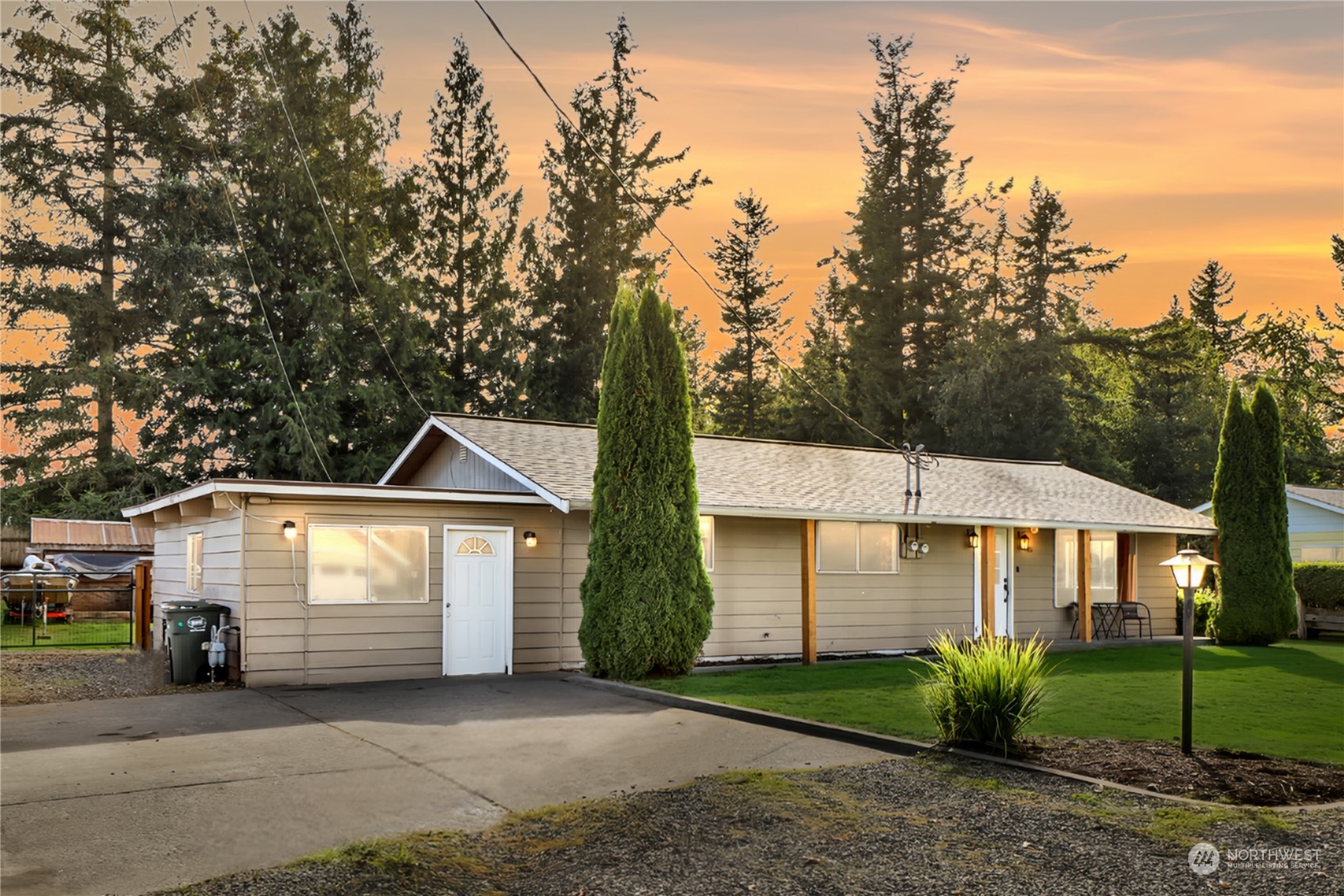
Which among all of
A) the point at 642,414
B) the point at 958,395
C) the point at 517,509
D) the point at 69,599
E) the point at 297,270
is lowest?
the point at 69,599

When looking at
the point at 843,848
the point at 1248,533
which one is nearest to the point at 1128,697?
the point at 843,848

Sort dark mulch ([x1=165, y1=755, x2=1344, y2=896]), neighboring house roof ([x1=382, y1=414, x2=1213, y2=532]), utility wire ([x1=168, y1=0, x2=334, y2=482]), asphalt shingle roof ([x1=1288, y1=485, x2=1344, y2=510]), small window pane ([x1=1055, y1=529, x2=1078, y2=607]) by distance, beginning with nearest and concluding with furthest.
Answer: dark mulch ([x1=165, y1=755, x2=1344, y2=896]) < neighboring house roof ([x1=382, y1=414, x2=1213, y2=532]) < small window pane ([x1=1055, y1=529, x2=1078, y2=607]) < asphalt shingle roof ([x1=1288, y1=485, x2=1344, y2=510]) < utility wire ([x1=168, y1=0, x2=334, y2=482])

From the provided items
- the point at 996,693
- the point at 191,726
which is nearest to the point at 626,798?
the point at 996,693

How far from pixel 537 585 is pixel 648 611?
205 centimetres

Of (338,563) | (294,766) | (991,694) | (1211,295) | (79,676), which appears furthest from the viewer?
(1211,295)

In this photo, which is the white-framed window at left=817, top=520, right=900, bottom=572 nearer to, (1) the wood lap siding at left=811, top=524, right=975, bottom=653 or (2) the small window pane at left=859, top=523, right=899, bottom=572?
(2) the small window pane at left=859, top=523, right=899, bottom=572

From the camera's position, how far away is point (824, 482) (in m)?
18.5

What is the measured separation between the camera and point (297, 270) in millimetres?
31484

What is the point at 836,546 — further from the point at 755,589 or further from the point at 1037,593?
the point at 1037,593

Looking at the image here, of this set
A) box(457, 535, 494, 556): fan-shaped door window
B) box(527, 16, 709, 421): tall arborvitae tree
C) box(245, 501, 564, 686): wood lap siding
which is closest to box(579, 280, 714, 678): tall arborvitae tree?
box(245, 501, 564, 686): wood lap siding

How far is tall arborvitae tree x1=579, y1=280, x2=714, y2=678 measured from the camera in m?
13.4

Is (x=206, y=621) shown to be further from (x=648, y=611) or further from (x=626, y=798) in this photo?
(x=626, y=798)

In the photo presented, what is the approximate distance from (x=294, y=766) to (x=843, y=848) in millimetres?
4304
